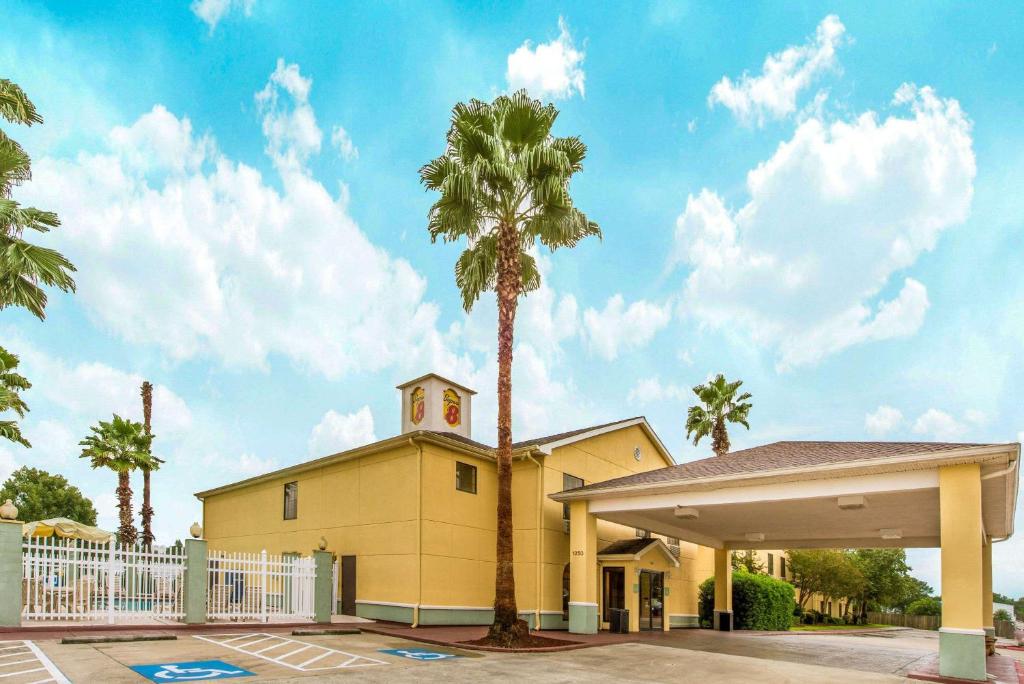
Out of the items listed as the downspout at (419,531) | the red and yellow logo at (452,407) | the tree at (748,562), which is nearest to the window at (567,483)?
the red and yellow logo at (452,407)

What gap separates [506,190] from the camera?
733 inches

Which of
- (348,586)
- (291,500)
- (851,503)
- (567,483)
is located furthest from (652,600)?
(291,500)

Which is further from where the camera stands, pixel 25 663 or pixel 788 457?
pixel 788 457

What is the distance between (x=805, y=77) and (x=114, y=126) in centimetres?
1764

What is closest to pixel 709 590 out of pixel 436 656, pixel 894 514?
pixel 894 514

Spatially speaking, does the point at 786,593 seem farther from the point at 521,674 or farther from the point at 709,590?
the point at 521,674

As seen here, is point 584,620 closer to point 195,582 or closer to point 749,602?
point 195,582

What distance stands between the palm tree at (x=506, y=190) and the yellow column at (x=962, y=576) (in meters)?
9.39

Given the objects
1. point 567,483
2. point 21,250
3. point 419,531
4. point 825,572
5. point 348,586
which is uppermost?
point 21,250

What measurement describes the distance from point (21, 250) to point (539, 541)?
15716 mm

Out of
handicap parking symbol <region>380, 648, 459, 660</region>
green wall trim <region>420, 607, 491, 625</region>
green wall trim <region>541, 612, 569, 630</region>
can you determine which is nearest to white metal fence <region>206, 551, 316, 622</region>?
green wall trim <region>420, 607, 491, 625</region>

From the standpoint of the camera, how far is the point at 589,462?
24.4m

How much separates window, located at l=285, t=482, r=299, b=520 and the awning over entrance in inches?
404

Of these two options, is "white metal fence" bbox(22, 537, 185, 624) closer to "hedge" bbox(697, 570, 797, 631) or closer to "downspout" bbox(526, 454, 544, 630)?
"downspout" bbox(526, 454, 544, 630)
